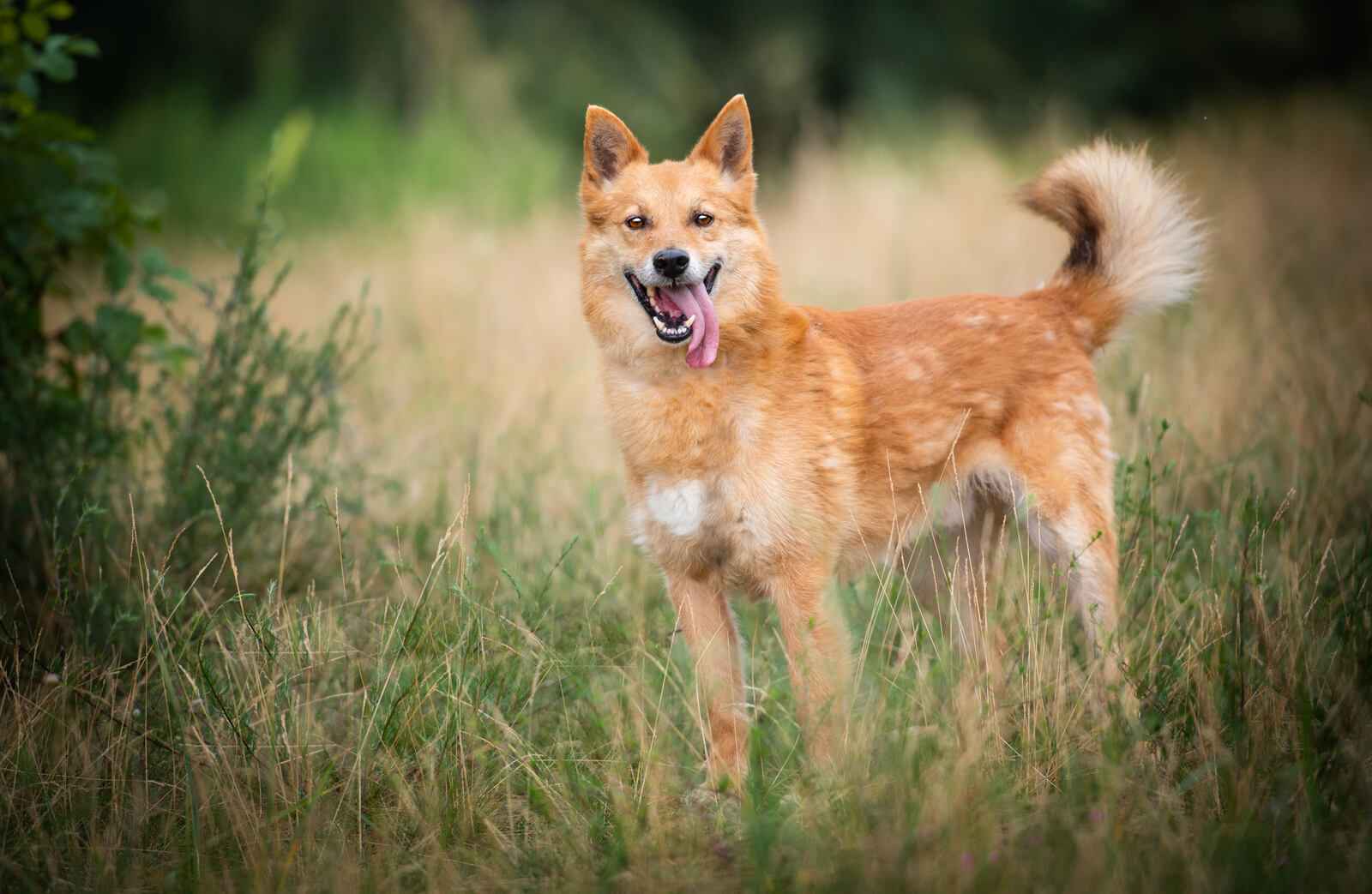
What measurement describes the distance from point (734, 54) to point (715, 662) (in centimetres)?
1705

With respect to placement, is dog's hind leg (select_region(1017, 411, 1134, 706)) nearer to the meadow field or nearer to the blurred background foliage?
the meadow field

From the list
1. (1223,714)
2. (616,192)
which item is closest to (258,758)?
(616,192)

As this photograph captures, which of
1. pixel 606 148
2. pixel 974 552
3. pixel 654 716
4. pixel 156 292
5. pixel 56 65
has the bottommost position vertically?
pixel 654 716

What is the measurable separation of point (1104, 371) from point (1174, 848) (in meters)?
3.51

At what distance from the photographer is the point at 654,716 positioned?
10.8 ft

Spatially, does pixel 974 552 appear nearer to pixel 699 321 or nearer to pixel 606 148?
pixel 699 321

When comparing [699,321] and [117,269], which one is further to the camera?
[117,269]

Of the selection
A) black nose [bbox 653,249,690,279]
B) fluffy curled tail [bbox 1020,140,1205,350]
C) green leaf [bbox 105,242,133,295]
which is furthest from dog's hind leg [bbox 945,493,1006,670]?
green leaf [bbox 105,242,133,295]

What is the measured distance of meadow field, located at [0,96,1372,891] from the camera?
249 cm

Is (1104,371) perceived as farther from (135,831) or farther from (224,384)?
(135,831)

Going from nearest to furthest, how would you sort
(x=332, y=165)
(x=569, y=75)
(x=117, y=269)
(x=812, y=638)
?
(x=812, y=638), (x=117, y=269), (x=332, y=165), (x=569, y=75)

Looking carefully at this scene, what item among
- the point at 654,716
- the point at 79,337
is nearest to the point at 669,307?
the point at 654,716

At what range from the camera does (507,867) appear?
8.63 ft

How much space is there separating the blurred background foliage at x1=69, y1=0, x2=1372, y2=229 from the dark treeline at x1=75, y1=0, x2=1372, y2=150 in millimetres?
32
